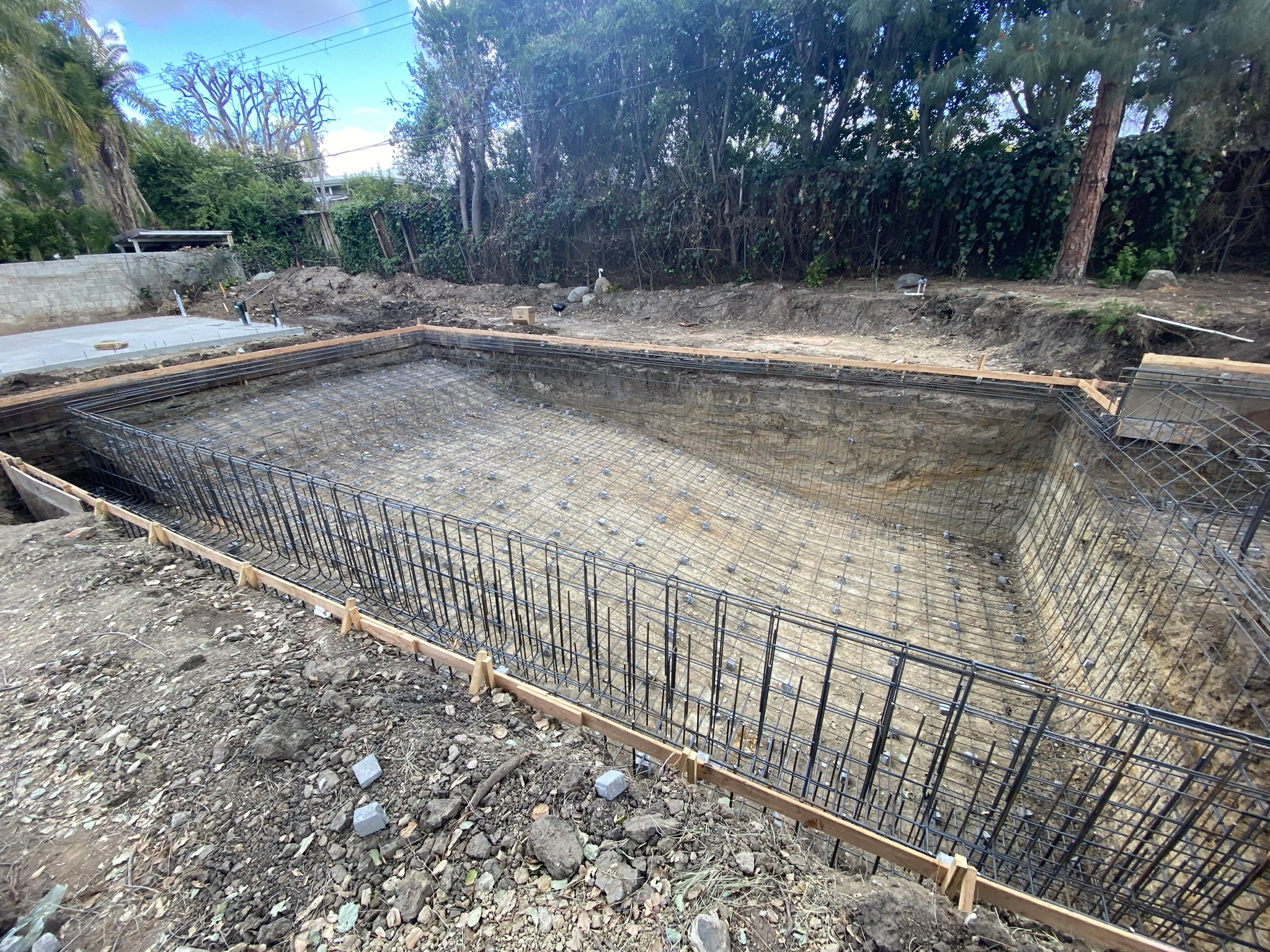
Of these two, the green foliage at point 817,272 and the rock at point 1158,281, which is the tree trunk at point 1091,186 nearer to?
the rock at point 1158,281

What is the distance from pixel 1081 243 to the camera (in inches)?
315

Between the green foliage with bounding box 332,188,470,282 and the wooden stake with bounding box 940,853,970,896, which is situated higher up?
the green foliage with bounding box 332,188,470,282

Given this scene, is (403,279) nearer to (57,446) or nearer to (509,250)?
(509,250)

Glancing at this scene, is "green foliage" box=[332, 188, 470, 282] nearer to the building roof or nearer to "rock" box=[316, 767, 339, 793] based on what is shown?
the building roof

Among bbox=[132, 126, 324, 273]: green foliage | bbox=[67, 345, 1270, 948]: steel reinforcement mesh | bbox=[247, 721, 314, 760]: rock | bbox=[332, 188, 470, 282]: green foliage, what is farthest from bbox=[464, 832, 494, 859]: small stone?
bbox=[132, 126, 324, 273]: green foliage

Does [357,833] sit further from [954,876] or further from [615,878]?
[954,876]

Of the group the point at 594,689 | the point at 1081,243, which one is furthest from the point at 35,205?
the point at 1081,243

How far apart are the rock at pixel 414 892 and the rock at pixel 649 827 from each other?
0.68m

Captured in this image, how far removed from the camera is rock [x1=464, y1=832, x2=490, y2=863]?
1.87 meters

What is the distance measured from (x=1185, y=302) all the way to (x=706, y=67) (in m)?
9.77

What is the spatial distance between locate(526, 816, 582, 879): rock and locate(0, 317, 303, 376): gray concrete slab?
30.5ft

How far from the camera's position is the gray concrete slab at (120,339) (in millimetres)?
7512

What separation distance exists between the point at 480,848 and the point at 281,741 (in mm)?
1020

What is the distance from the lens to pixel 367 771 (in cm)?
212
